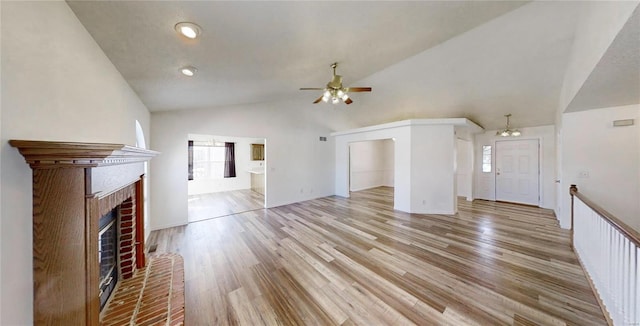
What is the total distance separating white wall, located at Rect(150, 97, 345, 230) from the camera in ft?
13.6

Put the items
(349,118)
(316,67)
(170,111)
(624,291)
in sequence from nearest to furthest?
(624,291) → (316,67) → (170,111) → (349,118)

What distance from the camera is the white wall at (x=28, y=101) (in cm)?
81

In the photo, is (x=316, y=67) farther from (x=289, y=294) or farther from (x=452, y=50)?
(x=289, y=294)

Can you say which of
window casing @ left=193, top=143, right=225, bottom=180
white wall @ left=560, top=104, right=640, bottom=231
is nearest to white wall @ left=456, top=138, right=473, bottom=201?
white wall @ left=560, top=104, right=640, bottom=231

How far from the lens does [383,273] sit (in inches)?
98.3

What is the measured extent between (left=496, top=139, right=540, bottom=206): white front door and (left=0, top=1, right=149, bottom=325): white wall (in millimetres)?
8376

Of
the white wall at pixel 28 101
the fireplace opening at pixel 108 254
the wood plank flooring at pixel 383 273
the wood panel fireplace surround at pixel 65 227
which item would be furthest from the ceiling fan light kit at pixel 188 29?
the wood plank flooring at pixel 383 273

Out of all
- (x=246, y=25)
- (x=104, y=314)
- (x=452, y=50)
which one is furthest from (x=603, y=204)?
(x=104, y=314)

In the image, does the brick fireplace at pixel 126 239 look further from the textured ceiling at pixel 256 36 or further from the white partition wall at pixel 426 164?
the white partition wall at pixel 426 164

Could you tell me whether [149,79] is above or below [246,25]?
below

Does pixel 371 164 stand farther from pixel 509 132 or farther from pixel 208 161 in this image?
pixel 208 161

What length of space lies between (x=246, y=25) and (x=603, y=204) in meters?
5.37

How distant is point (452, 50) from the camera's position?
10.6ft

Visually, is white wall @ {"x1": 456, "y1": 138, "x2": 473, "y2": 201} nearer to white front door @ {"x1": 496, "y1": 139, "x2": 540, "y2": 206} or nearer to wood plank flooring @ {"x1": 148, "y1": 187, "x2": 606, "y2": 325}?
white front door @ {"x1": 496, "y1": 139, "x2": 540, "y2": 206}
